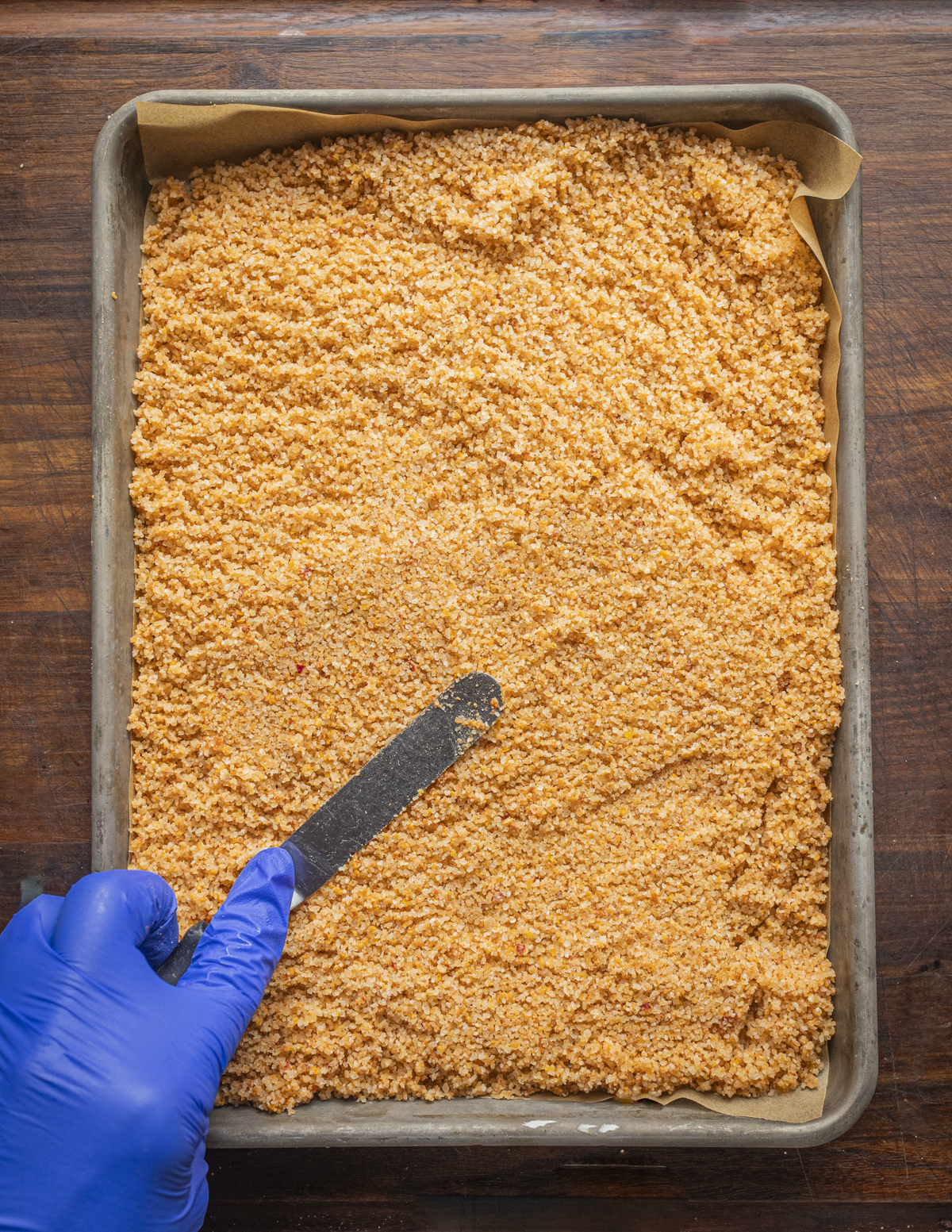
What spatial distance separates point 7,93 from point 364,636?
3.93 feet

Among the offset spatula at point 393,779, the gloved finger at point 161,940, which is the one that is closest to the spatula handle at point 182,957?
the gloved finger at point 161,940

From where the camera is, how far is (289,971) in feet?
4.39

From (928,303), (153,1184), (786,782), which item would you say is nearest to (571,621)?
(786,782)

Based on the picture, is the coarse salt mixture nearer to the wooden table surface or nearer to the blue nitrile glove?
the blue nitrile glove

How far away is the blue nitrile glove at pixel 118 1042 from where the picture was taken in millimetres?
1162

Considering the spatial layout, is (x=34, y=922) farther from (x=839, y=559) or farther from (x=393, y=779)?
(x=839, y=559)

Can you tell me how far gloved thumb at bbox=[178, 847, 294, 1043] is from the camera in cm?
128

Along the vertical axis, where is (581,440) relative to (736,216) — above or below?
below

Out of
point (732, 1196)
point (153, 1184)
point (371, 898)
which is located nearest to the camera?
point (153, 1184)

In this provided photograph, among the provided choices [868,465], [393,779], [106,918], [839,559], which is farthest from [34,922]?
[868,465]

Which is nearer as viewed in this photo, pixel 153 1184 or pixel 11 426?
pixel 153 1184

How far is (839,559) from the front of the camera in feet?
4.35

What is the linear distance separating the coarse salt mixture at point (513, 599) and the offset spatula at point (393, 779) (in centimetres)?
3

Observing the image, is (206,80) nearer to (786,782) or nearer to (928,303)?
(928,303)
